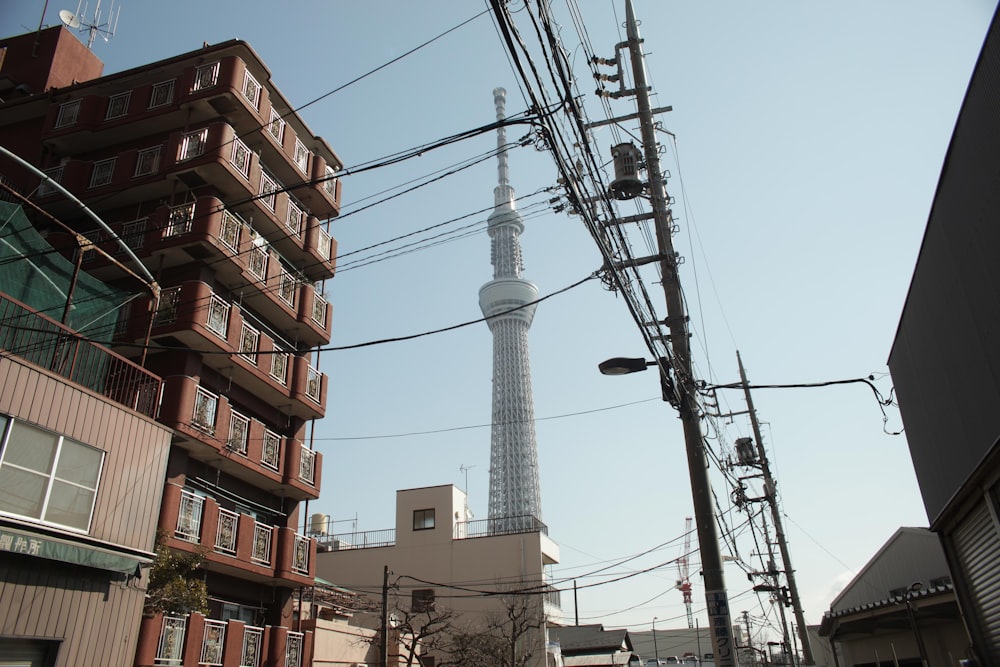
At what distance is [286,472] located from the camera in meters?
18.1

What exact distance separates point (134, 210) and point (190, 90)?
3594mm

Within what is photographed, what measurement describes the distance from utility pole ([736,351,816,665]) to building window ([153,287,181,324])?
54.3 ft

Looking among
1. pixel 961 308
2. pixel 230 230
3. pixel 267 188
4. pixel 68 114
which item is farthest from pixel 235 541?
pixel 961 308

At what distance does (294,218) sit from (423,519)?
21235 millimetres

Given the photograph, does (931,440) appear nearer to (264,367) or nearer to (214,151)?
(264,367)

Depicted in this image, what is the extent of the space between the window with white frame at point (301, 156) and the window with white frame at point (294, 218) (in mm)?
1419

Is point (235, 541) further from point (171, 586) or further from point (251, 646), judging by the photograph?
point (171, 586)

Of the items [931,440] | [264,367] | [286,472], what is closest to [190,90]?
[264,367]

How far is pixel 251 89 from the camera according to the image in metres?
19.1

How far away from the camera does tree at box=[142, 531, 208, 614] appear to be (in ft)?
40.5

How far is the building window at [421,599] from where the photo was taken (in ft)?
111

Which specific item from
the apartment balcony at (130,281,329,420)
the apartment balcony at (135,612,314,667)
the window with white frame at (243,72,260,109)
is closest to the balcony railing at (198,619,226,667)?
the apartment balcony at (135,612,314,667)

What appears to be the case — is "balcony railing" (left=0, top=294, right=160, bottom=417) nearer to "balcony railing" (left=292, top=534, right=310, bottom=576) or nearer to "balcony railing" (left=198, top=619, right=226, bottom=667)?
"balcony railing" (left=198, top=619, right=226, bottom=667)

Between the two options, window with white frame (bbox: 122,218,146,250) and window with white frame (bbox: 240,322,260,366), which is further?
window with white frame (bbox: 240,322,260,366)
